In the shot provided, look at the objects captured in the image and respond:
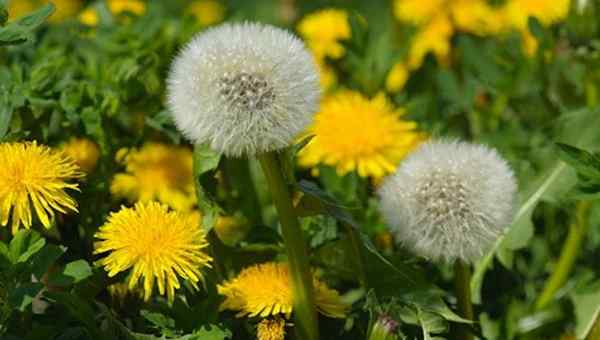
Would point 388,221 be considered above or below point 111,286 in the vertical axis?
above

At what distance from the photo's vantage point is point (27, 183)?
146cm

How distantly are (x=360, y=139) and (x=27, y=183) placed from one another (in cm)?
86

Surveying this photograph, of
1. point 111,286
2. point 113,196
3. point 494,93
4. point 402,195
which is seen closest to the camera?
point 402,195

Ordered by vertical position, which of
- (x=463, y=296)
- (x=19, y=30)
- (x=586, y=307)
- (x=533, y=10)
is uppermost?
(x=19, y=30)

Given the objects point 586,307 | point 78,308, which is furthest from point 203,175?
point 586,307

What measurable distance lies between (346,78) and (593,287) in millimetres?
1071

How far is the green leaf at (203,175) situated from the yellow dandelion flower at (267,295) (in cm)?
11

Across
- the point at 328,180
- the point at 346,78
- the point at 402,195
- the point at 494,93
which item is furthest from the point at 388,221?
the point at 346,78

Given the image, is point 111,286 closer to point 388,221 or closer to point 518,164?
point 388,221

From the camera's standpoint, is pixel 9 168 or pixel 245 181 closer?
pixel 9 168

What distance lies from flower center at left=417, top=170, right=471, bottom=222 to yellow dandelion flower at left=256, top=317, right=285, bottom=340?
11.5 inches

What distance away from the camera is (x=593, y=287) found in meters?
1.88

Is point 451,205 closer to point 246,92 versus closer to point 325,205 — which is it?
point 325,205

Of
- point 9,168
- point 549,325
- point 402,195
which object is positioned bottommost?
point 549,325
